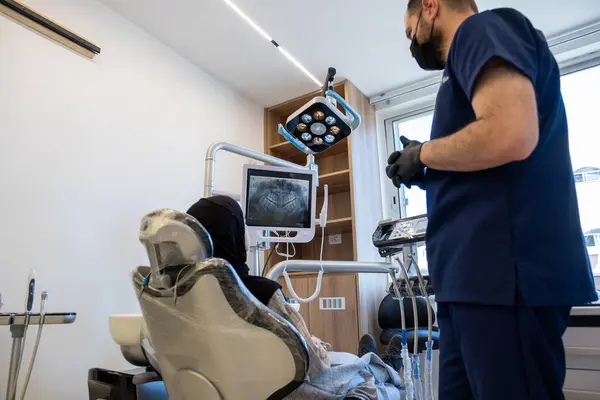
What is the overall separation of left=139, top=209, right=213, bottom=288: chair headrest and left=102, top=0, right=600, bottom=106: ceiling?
195 cm

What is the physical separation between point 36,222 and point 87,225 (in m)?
0.24

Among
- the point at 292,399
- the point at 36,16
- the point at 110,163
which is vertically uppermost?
the point at 36,16

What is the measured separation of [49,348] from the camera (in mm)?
1843

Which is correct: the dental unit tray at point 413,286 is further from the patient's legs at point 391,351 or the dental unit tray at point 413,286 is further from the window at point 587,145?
the window at point 587,145

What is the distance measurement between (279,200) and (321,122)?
1.35 feet

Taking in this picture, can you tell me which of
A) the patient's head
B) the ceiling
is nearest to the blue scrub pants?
the patient's head

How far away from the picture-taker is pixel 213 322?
2.70 feet

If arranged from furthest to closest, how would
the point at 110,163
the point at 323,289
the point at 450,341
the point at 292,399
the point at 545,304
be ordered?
the point at 323,289 → the point at 110,163 → the point at 292,399 → the point at 450,341 → the point at 545,304

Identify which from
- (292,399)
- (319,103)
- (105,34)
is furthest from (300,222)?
(105,34)

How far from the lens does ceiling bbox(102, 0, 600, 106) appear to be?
2410 millimetres

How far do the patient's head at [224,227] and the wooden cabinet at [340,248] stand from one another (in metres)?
1.58

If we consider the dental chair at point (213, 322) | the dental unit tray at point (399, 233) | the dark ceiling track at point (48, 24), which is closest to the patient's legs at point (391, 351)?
the dental unit tray at point (399, 233)

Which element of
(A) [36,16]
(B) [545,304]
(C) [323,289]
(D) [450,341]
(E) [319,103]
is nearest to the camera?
(B) [545,304]

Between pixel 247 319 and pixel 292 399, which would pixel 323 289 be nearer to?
pixel 292 399
